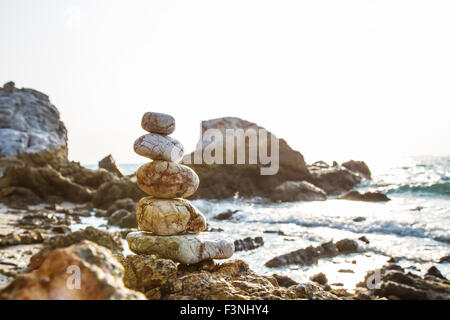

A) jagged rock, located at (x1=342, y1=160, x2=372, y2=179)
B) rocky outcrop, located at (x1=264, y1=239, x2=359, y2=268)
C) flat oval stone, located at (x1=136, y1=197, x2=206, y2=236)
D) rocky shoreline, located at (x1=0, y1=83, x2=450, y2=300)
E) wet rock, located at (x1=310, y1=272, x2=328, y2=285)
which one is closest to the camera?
rocky shoreline, located at (x1=0, y1=83, x2=450, y2=300)

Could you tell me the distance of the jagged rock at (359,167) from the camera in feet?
178

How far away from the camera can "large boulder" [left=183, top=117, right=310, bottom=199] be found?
37906mm

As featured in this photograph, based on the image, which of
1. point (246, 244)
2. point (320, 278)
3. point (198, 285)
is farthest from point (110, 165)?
point (198, 285)

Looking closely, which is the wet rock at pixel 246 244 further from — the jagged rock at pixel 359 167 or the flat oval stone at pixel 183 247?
the jagged rock at pixel 359 167

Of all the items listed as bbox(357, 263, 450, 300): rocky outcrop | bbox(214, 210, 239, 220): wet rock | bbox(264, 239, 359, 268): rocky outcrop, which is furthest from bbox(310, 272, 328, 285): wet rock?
bbox(214, 210, 239, 220): wet rock

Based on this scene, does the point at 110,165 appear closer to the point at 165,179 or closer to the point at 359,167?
the point at 165,179

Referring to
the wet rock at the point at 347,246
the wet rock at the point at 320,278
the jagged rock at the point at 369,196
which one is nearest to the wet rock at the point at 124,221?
the wet rock at the point at 347,246

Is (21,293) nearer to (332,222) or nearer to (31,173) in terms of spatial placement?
(332,222)

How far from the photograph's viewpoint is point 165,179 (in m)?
5.77

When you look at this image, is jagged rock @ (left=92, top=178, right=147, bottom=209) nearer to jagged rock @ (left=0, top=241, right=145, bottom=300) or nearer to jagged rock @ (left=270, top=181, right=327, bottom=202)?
jagged rock @ (left=270, top=181, right=327, bottom=202)

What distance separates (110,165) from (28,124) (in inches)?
1166

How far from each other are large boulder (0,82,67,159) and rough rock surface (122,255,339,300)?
47945mm

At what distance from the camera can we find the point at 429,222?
18531 mm
